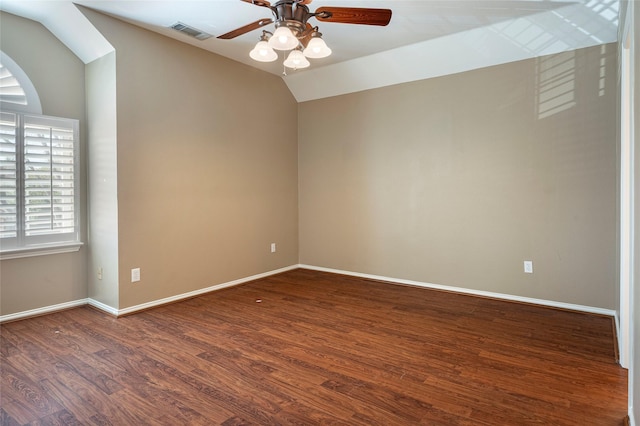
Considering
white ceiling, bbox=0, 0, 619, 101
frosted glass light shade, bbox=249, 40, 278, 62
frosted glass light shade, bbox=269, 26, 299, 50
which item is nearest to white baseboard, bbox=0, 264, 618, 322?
white ceiling, bbox=0, 0, 619, 101

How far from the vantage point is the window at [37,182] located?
316 centimetres

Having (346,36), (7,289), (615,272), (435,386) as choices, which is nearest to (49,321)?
(7,289)

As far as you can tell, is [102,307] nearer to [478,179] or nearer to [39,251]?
[39,251]

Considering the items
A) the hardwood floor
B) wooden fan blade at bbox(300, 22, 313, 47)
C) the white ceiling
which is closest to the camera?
the hardwood floor

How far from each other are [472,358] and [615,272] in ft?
5.97

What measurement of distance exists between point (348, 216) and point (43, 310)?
3450 millimetres

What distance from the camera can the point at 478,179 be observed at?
13.2ft

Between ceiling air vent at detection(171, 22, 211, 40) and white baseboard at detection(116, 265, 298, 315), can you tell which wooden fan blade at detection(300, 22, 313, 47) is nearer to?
ceiling air vent at detection(171, 22, 211, 40)

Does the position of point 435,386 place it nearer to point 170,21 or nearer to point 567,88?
point 567,88

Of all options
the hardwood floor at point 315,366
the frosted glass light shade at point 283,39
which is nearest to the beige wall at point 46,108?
the hardwood floor at point 315,366

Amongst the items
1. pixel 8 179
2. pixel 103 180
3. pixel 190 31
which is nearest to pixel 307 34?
pixel 190 31

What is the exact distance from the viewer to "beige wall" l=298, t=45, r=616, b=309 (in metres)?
3.43

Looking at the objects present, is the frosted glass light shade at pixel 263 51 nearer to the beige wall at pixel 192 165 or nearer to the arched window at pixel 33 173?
the beige wall at pixel 192 165

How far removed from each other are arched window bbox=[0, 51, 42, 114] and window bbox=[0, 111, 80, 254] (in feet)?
0.28
